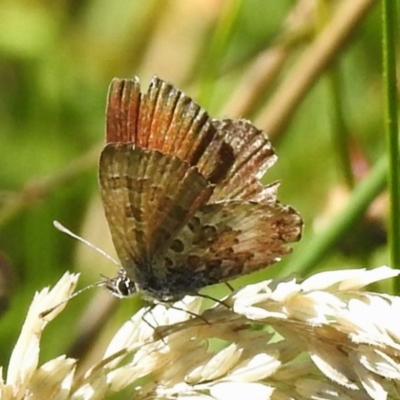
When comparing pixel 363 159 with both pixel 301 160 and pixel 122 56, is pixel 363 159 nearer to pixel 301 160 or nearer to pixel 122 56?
pixel 301 160

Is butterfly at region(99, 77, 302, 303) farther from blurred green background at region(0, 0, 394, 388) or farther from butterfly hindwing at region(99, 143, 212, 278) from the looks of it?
blurred green background at region(0, 0, 394, 388)

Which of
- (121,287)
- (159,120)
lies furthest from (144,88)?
(159,120)

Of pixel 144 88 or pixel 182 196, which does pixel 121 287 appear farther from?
pixel 144 88

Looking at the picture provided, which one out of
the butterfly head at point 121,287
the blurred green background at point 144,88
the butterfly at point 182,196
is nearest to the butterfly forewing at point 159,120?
the butterfly at point 182,196

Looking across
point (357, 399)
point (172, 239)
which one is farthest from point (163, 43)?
point (357, 399)

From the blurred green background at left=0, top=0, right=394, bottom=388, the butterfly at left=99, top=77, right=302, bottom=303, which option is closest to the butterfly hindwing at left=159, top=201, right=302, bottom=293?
the butterfly at left=99, top=77, right=302, bottom=303

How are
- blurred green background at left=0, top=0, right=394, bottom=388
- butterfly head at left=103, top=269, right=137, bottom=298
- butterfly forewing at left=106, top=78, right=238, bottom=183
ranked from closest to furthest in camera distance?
1. butterfly forewing at left=106, top=78, right=238, bottom=183
2. butterfly head at left=103, top=269, right=137, bottom=298
3. blurred green background at left=0, top=0, right=394, bottom=388

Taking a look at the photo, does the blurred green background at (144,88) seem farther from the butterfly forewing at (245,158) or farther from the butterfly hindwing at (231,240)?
the butterfly forewing at (245,158)
